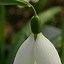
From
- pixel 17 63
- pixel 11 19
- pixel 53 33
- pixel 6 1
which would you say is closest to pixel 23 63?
pixel 17 63

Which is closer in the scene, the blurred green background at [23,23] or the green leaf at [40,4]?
the blurred green background at [23,23]

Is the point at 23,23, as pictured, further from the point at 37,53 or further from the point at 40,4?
the point at 37,53

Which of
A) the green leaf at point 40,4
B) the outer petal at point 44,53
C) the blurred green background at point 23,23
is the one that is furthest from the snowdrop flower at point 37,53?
the green leaf at point 40,4

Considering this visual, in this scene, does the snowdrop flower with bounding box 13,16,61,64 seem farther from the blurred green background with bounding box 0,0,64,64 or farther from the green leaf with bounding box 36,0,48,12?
the green leaf with bounding box 36,0,48,12

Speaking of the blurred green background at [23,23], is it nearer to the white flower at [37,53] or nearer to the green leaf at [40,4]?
the green leaf at [40,4]

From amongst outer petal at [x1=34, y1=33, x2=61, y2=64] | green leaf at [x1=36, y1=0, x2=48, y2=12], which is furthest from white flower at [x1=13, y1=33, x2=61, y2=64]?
green leaf at [x1=36, y1=0, x2=48, y2=12]

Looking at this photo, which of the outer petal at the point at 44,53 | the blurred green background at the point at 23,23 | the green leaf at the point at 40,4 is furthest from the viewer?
the green leaf at the point at 40,4
